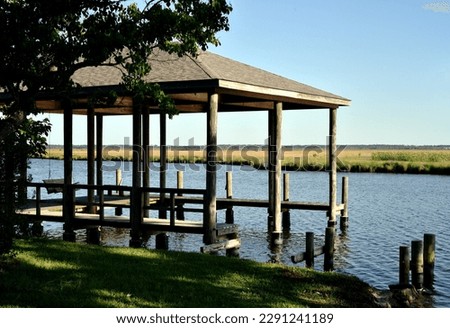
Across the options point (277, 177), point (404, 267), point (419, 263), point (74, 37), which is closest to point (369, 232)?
point (277, 177)

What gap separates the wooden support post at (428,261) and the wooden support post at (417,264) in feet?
1.13

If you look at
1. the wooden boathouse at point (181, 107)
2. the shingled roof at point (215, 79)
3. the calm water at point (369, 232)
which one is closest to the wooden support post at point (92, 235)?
the wooden boathouse at point (181, 107)

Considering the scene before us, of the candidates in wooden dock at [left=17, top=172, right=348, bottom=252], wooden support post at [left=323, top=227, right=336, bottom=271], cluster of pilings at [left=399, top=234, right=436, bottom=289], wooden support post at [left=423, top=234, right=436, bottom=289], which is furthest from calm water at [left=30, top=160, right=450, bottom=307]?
wooden dock at [left=17, top=172, right=348, bottom=252]

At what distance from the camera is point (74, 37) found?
15.9 m

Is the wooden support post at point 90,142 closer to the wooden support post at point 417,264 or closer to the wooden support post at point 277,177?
the wooden support post at point 277,177

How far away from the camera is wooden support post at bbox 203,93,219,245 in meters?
17.5

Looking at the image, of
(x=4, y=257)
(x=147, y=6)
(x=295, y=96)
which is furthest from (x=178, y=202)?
(x=4, y=257)

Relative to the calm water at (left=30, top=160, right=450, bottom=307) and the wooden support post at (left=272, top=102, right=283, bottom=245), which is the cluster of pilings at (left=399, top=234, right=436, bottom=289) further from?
the wooden support post at (left=272, top=102, right=283, bottom=245)

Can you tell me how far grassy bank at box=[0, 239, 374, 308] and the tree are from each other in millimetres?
2678

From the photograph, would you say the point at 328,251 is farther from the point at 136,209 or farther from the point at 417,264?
the point at 136,209

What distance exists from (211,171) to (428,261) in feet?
20.5

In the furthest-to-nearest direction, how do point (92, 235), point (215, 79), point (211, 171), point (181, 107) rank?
point (181, 107), point (92, 235), point (211, 171), point (215, 79)
